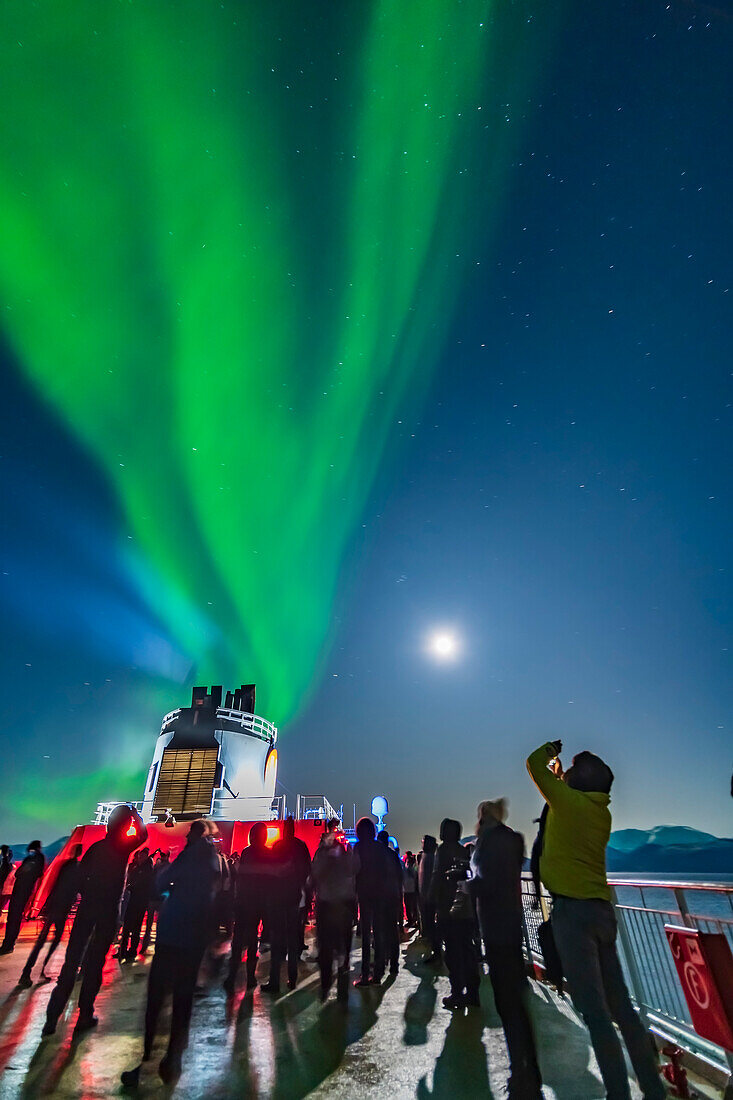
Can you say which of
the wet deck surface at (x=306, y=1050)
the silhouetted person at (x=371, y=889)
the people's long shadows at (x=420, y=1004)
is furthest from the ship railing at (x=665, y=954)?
the silhouetted person at (x=371, y=889)

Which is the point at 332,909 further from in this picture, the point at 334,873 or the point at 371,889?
the point at 371,889

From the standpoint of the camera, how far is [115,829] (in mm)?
5039

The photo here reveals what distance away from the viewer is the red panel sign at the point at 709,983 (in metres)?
3.21

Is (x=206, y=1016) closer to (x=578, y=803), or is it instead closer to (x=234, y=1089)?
(x=234, y=1089)

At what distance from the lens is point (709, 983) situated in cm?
334

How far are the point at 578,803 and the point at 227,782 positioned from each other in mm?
22426

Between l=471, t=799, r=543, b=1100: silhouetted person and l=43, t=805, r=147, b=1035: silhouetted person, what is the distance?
125 inches

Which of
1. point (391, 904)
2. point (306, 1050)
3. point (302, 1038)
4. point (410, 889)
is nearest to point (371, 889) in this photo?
point (391, 904)

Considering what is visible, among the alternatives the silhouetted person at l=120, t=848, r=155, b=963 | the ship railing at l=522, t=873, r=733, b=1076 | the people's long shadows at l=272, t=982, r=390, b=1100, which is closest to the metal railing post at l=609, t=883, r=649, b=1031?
the ship railing at l=522, t=873, r=733, b=1076

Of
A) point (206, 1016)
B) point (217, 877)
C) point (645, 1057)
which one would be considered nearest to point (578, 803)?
point (645, 1057)

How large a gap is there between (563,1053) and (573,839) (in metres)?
2.37

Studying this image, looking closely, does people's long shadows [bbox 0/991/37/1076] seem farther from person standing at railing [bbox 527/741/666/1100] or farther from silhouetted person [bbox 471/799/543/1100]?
person standing at railing [bbox 527/741/666/1100]

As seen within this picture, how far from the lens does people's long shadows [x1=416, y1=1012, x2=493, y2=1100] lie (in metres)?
3.51

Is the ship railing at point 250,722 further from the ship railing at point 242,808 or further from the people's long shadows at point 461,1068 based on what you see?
the people's long shadows at point 461,1068
